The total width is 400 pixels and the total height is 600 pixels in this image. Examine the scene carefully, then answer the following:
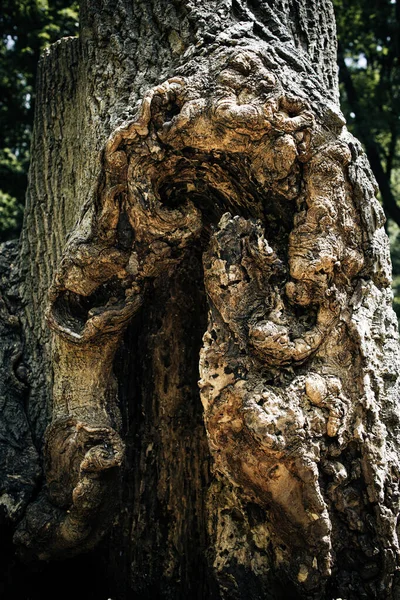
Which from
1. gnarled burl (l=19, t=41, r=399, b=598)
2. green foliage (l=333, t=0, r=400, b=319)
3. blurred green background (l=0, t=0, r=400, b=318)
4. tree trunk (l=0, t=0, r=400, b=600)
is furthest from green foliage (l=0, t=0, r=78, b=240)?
gnarled burl (l=19, t=41, r=399, b=598)

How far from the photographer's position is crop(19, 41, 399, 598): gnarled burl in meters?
2.60

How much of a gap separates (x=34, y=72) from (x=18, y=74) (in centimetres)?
68

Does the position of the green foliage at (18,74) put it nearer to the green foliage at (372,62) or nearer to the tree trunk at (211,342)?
the green foliage at (372,62)

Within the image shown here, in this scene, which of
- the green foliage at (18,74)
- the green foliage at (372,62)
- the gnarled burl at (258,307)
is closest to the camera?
the gnarled burl at (258,307)

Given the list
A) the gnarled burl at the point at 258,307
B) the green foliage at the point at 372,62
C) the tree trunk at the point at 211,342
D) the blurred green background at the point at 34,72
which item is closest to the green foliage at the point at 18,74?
the blurred green background at the point at 34,72

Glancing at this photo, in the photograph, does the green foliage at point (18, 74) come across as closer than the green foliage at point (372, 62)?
Yes

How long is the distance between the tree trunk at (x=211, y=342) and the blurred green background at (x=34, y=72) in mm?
7079

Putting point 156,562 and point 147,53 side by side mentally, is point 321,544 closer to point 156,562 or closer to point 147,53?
point 156,562

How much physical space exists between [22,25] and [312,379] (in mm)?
9172

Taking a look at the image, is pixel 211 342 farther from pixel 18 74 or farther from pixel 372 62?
pixel 372 62

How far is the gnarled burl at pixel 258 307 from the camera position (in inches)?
102

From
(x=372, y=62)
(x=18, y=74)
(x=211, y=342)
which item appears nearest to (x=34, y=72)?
(x=18, y=74)

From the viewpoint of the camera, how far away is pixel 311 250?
271cm

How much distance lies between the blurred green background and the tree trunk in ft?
23.2
